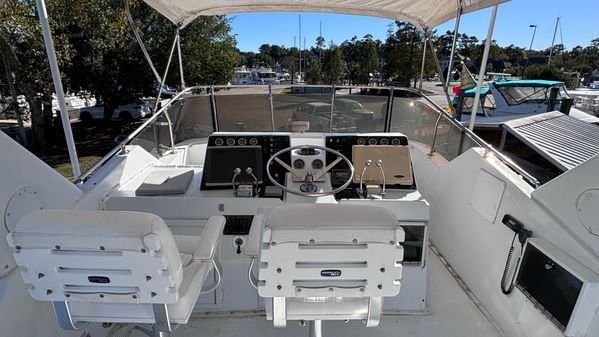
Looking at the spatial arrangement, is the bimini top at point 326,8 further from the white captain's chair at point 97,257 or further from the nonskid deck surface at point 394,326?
the white captain's chair at point 97,257

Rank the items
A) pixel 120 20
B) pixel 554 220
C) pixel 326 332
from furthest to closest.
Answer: pixel 120 20, pixel 326 332, pixel 554 220

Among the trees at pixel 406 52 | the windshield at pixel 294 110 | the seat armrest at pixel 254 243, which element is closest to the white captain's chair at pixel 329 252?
the seat armrest at pixel 254 243

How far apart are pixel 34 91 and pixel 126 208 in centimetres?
980

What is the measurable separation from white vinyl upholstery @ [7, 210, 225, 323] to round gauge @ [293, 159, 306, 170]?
4.55 feet

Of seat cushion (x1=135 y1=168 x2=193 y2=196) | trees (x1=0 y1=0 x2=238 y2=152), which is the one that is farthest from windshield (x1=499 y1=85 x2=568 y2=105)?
trees (x1=0 y1=0 x2=238 y2=152)

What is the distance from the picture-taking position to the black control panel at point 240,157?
8.52 feet

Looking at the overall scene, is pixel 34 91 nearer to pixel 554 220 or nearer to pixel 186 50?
pixel 186 50

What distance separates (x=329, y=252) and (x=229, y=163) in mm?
1677

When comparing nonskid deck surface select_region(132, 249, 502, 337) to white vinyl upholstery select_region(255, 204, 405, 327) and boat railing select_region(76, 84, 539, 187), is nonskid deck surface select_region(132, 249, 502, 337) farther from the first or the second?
boat railing select_region(76, 84, 539, 187)

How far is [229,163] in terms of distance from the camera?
266 cm

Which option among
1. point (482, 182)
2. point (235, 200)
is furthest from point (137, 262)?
point (482, 182)

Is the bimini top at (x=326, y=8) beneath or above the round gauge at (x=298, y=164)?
above

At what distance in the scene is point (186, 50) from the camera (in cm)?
1153

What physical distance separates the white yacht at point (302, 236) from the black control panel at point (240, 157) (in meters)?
0.01
